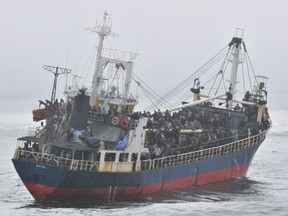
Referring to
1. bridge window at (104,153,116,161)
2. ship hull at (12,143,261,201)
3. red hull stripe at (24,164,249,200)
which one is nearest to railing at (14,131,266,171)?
ship hull at (12,143,261,201)

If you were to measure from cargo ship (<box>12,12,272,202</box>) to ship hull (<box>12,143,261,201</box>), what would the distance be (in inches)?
2.1

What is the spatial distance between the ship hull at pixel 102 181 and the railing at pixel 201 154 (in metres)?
0.34

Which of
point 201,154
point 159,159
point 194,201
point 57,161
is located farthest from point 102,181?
point 201,154

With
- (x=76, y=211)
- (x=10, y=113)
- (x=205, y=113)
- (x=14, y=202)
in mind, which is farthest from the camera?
(x=10, y=113)

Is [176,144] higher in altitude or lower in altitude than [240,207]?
higher

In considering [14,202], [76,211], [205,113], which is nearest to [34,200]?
[14,202]

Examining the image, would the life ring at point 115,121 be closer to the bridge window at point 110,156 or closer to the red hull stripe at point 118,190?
the bridge window at point 110,156

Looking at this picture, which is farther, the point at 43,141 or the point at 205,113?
the point at 205,113

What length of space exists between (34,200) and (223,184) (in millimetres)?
17819

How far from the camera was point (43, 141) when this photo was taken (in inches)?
1699

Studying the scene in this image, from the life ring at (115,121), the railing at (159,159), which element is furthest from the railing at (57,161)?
the life ring at (115,121)

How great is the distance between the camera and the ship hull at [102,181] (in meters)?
41.5

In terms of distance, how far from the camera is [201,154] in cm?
5219

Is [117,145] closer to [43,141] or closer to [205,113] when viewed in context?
[43,141]
